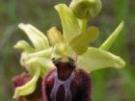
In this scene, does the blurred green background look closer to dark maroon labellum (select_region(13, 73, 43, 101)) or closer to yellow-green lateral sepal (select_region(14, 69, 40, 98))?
dark maroon labellum (select_region(13, 73, 43, 101))

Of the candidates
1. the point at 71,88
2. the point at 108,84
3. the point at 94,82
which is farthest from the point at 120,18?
Answer: the point at 71,88

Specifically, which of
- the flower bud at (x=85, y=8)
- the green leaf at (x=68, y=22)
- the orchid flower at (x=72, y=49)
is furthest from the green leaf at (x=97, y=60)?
the flower bud at (x=85, y=8)

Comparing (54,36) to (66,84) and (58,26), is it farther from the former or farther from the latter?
(58,26)

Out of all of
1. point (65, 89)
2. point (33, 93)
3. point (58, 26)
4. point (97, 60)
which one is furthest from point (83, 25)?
point (58, 26)

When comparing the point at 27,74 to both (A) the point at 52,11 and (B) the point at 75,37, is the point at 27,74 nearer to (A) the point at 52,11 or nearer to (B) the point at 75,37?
(B) the point at 75,37

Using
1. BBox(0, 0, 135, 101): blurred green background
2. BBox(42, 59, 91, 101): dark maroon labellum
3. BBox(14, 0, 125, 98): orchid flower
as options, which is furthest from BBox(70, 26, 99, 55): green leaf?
BBox(0, 0, 135, 101): blurred green background

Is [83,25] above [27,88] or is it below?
above

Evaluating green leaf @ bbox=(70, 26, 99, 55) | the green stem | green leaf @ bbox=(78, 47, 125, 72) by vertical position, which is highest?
the green stem
